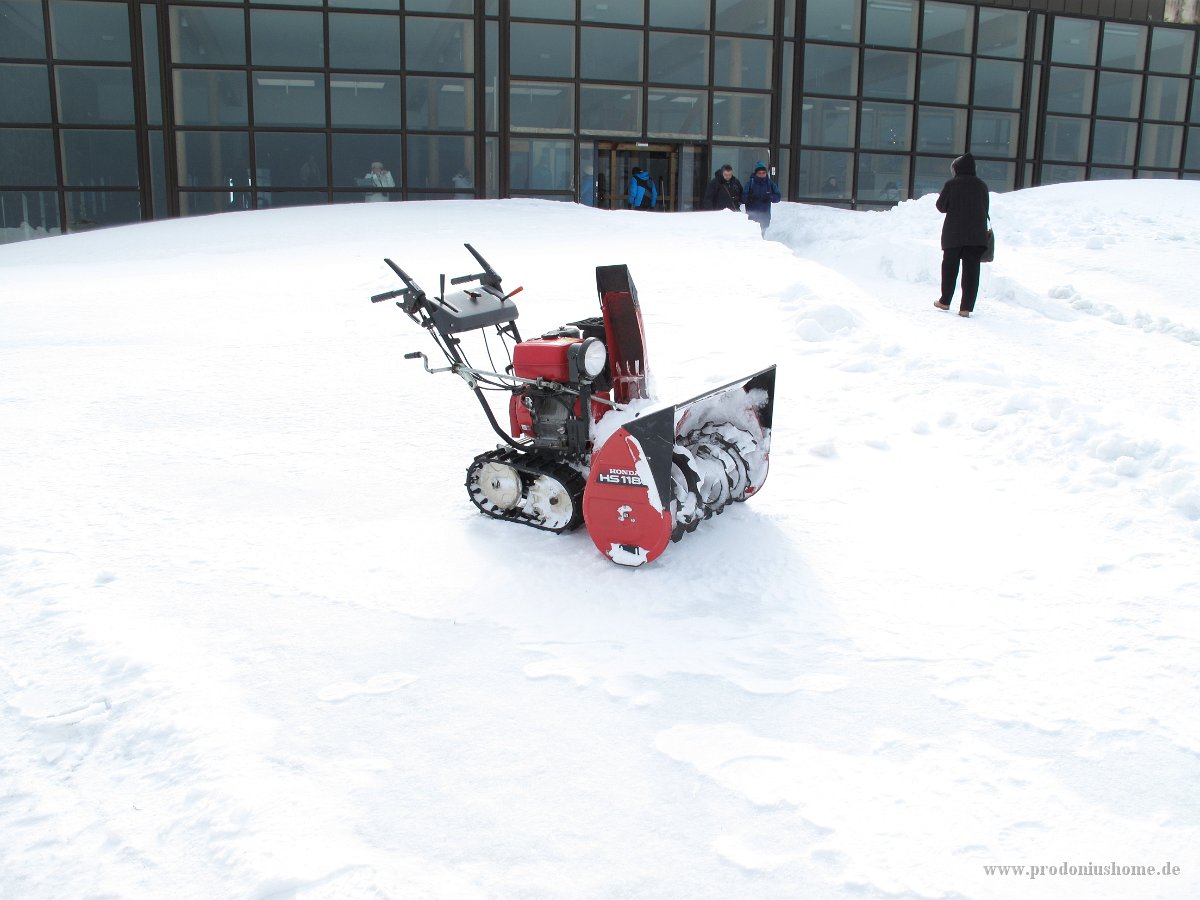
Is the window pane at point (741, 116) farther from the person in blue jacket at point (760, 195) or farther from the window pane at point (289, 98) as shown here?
the window pane at point (289, 98)

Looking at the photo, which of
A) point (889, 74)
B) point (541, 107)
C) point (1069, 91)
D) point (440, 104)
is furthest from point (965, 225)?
point (1069, 91)

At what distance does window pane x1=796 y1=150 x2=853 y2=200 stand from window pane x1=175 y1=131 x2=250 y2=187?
1123 centimetres

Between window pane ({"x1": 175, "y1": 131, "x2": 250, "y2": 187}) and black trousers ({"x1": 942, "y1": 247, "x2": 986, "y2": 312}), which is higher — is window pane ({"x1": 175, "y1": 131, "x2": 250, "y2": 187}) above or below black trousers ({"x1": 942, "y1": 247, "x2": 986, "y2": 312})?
above

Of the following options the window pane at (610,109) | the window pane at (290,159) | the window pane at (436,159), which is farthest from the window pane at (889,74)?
the window pane at (290,159)

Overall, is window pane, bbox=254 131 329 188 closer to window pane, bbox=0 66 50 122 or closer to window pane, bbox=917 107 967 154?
window pane, bbox=0 66 50 122

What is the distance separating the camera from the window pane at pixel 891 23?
2119cm

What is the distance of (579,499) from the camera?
13.9 feet

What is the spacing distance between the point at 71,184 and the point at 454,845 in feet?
60.9

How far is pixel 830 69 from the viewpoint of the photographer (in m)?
21.0

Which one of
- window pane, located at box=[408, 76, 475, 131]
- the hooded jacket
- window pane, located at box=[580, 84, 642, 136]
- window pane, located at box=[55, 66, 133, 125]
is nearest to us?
the hooded jacket

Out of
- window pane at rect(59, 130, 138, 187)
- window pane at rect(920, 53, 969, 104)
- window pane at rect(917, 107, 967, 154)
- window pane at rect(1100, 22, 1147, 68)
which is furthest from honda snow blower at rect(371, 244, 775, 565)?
window pane at rect(1100, 22, 1147, 68)

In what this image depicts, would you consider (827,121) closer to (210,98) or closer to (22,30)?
(210,98)

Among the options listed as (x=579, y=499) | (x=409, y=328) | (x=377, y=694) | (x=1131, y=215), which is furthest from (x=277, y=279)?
(x=1131, y=215)

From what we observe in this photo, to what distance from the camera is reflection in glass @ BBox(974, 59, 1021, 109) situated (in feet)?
72.5
